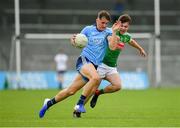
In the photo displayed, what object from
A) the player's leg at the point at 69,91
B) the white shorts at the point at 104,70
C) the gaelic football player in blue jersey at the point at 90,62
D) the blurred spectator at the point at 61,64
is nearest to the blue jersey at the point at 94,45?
the gaelic football player in blue jersey at the point at 90,62

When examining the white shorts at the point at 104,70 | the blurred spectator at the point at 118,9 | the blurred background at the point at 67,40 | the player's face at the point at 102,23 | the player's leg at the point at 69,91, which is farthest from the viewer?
the blurred spectator at the point at 118,9

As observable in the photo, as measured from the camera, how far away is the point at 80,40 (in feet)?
49.5

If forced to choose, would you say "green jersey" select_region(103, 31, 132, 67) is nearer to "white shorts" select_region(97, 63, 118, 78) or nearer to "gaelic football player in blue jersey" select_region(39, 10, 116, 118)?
"white shorts" select_region(97, 63, 118, 78)

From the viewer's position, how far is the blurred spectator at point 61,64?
35.0 metres

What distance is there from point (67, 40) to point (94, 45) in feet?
74.7

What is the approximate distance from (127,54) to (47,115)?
22096mm

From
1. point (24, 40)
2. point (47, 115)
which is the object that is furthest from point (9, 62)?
point (47, 115)

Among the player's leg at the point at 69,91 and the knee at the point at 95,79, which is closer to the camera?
the knee at the point at 95,79

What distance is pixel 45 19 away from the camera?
135 ft

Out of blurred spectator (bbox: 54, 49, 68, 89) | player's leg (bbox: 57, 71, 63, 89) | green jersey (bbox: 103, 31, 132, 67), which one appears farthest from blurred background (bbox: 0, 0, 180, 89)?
green jersey (bbox: 103, 31, 132, 67)

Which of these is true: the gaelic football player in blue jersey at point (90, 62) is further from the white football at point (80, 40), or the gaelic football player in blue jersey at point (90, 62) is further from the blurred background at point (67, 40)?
the blurred background at point (67, 40)

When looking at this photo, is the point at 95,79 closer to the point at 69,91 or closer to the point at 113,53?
the point at 69,91

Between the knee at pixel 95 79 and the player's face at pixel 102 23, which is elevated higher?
the player's face at pixel 102 23

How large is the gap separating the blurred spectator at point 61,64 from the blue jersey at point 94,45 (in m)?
18.9
